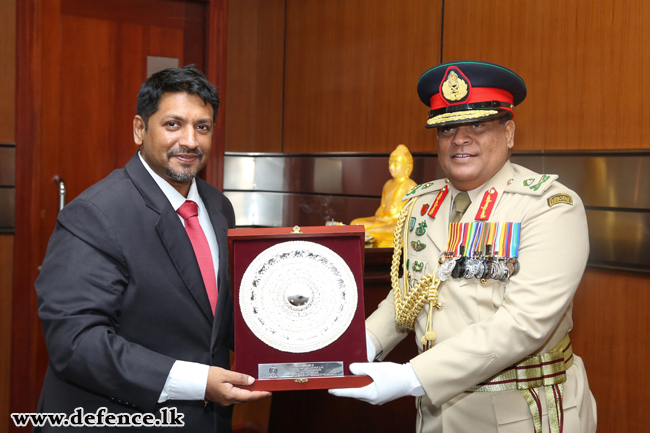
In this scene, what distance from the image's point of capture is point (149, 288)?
4.41ft

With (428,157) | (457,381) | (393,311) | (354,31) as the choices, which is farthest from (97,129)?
(457,381)

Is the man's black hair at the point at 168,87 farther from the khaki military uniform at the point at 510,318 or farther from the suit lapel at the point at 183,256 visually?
the khaki military uniform at the point at 510,318

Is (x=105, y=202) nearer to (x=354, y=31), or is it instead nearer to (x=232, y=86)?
(x=354, y=31)

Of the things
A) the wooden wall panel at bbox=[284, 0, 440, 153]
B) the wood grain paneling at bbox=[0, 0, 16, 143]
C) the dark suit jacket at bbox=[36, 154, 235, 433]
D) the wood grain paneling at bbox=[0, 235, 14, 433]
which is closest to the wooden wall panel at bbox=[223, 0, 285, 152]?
the wooden wall panel at bbox=[284, 0, 440, 153]

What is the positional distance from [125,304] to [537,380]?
3.48ft

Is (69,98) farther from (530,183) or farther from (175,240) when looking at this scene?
(530,183)

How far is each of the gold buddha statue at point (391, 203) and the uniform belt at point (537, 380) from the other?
1.16 meters

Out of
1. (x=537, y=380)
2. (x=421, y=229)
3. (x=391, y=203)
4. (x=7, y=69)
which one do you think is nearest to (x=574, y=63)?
(x=391, y=203)

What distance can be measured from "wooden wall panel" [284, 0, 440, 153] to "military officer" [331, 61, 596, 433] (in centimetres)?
156

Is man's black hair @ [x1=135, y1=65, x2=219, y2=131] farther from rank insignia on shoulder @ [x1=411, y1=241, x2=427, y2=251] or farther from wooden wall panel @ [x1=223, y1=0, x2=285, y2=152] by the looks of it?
wooden wall panel @ [x1=223, y1=0, x2=285, y2=152]

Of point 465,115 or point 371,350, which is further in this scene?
point 371,350

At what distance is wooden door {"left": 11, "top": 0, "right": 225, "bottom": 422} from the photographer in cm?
343

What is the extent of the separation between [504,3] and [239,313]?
2.10 meters

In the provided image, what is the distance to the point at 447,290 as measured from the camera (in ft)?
4.90
